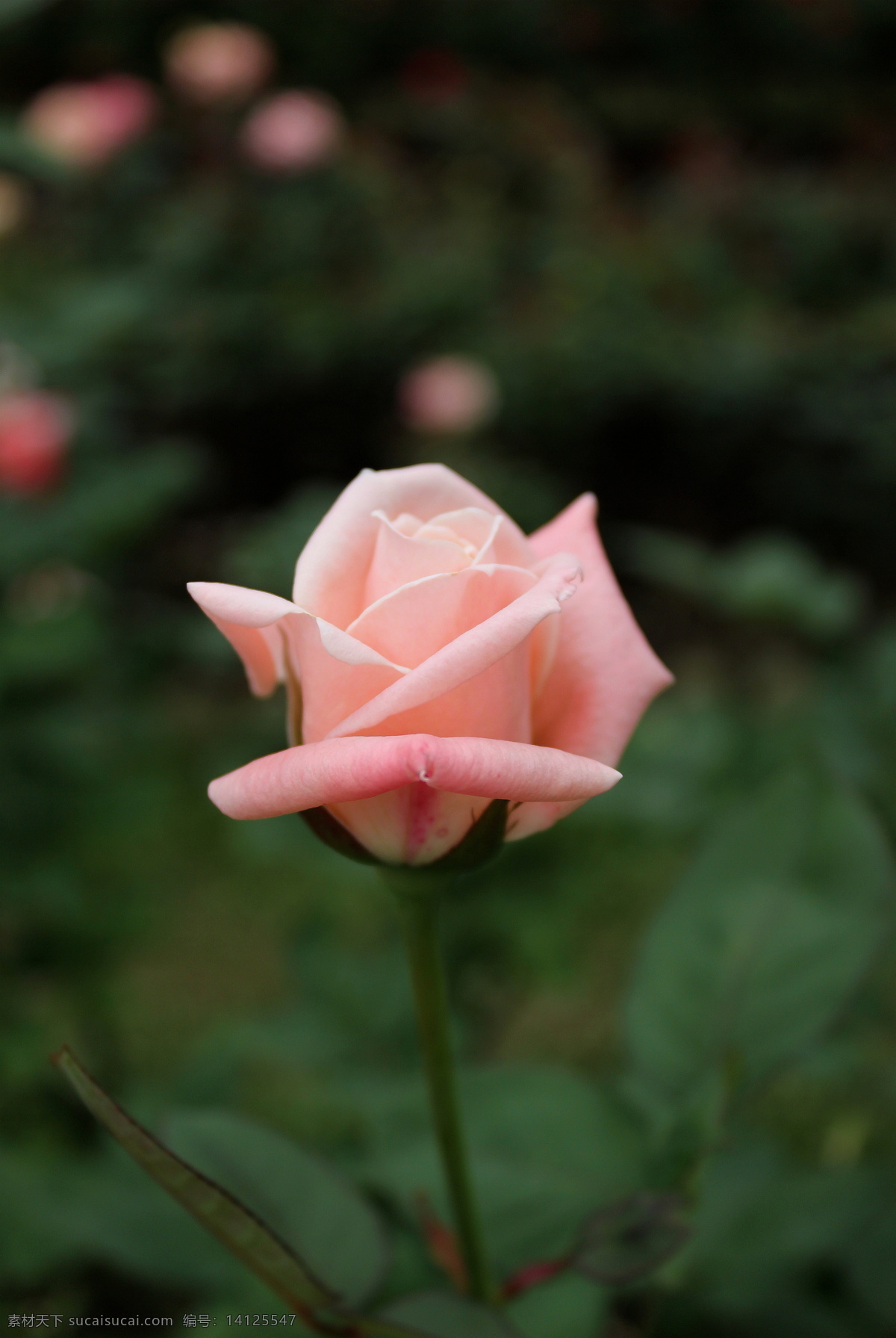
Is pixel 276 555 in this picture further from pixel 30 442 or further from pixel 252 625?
pixel 252 625

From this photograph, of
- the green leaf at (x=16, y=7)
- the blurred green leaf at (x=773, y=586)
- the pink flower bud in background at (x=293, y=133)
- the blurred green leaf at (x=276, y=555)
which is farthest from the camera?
→ the pink flower bud in background at (x=293, y=133)

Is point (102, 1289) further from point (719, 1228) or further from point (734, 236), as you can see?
point (734, 236)

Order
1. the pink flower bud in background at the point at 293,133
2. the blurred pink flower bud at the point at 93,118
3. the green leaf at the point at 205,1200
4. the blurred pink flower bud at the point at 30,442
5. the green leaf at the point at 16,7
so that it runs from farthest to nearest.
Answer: the pink flower bud in background at the point at 293,133 → the blurred pink flower bud at the point at 93,118 → the blurred pink flower bud at the point at 30,442 → the green leaf at the point at 16,7 → the green leaf at the point at 205,1200

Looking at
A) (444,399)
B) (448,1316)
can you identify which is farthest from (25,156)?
(444,399)

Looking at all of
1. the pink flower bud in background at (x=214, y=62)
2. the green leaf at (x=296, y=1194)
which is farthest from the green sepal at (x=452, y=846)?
the pink flower bud in background at (x=214, y=62)

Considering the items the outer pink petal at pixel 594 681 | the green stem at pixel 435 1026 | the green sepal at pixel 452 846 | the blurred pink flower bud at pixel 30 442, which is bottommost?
the blurred pink flower bud at pixel 30 442

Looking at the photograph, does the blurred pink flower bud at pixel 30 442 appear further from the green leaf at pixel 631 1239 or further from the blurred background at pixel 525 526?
the green leaf at pixel 631 1239
